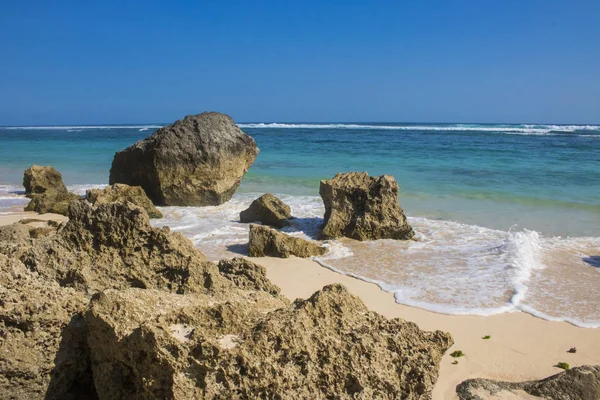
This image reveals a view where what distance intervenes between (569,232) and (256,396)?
25.8 feet

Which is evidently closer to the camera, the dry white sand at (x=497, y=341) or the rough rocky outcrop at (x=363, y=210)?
the dry white sand at (x=497, y=341)

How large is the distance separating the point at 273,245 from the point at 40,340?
4.24 metres

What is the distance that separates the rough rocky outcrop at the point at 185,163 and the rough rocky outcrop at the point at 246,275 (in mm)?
6882

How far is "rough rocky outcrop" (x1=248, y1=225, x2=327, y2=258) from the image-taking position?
6605 millimetres

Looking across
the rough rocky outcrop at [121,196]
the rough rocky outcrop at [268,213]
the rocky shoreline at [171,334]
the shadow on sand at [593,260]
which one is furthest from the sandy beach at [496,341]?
the rough rocky outcrop at [121,196]

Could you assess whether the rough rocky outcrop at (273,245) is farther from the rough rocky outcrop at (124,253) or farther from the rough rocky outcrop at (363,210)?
the rough rocky outcrop at (124,253)

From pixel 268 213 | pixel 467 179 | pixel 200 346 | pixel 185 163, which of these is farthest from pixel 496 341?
pixel 467 179

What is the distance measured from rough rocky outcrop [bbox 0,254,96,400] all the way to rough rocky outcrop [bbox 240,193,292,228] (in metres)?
6.03

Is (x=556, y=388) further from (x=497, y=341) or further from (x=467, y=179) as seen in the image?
(x=467, y=179)

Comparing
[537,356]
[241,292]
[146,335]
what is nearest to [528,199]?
[537,356]

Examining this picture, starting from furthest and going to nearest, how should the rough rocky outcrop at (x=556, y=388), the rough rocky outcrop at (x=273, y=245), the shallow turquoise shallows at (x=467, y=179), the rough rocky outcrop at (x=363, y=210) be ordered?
the shallow turquoise shallows at (x=467, y=179) → the rough rocky outcrop at (x=363, y=210) → the rough rocky outcrop at (x=273, y=245) → the rough rocky outcrop at (x=556, y=388)

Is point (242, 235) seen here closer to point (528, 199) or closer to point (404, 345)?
point (404, 345)

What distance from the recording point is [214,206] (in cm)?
1063

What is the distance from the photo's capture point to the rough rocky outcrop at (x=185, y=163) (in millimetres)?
10438
